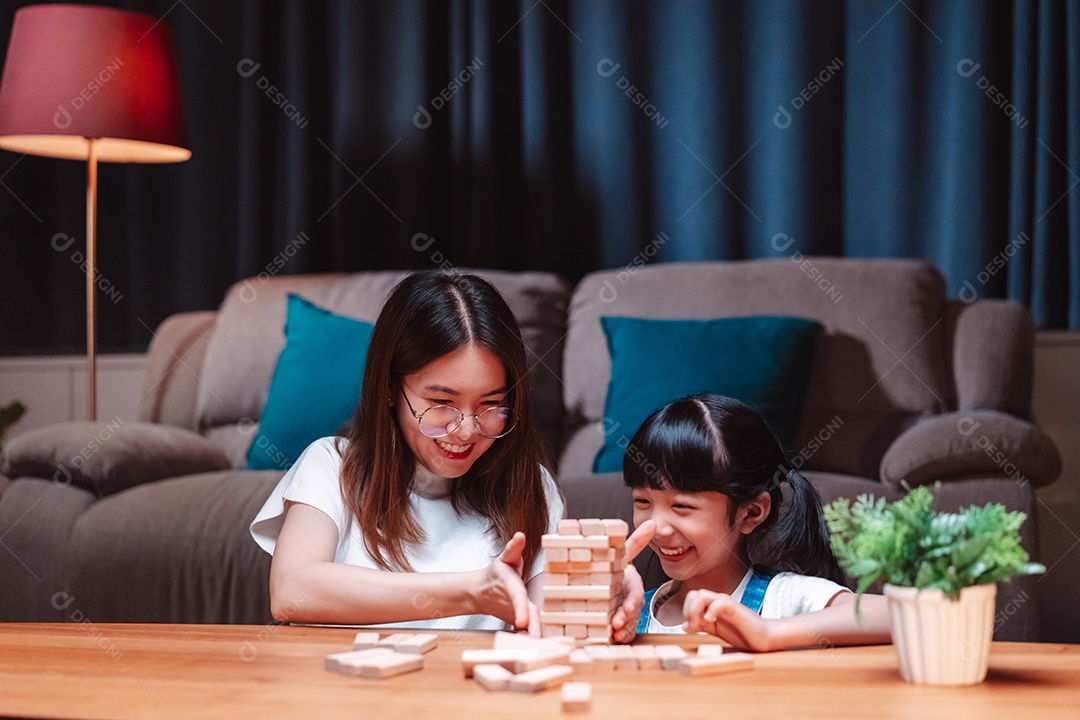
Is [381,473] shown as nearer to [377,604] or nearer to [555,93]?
[377,604]

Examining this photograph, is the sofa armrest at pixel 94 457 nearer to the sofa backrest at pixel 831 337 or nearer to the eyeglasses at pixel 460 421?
the sofa backrest at pixel 831 337

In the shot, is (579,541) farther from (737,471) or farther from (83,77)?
(83,77)

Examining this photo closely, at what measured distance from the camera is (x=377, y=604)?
130 cm

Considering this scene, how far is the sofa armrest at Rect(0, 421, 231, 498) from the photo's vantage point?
2428 millimetres

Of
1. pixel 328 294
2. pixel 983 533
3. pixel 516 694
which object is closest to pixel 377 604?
pixel 516 694

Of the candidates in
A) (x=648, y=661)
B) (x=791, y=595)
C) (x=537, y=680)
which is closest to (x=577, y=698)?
(x=537, y=680)

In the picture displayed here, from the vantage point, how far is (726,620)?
1049 mm

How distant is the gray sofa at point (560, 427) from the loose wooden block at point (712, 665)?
31.4 inches

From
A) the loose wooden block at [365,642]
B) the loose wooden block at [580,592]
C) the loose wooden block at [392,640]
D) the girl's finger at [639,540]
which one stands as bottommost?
the loose wooden block at [365,642]

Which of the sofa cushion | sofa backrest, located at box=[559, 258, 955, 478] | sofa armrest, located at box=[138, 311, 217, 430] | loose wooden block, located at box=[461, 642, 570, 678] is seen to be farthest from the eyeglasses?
sofa armrest, located at box=[138, 311, 217, 430]

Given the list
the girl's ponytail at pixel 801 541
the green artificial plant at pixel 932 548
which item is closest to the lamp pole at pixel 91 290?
the girl's ponytail at pixel 801 541

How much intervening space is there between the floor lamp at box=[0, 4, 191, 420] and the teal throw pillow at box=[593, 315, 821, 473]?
1535mm

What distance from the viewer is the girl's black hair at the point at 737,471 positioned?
5.15 ft

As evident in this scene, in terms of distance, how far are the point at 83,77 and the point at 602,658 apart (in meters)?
2.54
